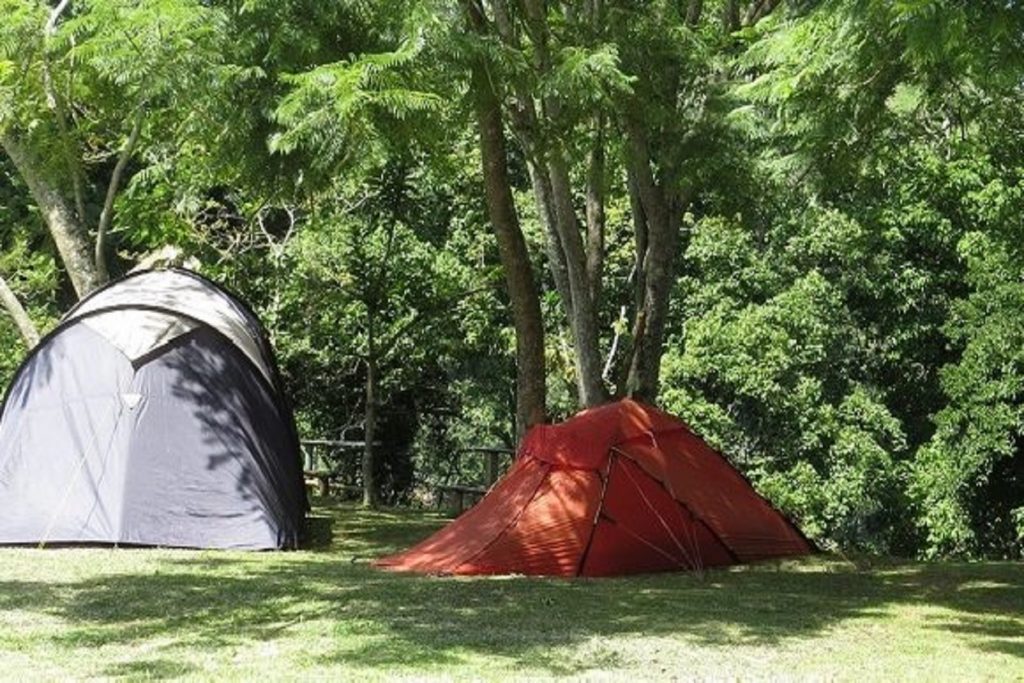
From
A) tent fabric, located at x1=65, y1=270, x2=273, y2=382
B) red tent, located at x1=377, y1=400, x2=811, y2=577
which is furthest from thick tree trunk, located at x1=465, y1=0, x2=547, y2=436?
tent fabric, located at x1=65, y1=270, x2=273, y2=382

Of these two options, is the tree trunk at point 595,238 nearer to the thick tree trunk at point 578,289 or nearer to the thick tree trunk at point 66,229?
the thick tree trunk at point 578,289

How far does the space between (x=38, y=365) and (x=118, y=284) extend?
1153 millimetres

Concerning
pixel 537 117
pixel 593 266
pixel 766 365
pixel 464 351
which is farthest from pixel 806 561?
pixel 464 351

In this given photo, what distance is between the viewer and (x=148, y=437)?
10742 mm

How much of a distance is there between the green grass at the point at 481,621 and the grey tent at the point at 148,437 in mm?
406

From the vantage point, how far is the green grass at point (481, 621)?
230 inches

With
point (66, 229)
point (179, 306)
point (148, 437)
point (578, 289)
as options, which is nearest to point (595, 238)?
point (578, 289)

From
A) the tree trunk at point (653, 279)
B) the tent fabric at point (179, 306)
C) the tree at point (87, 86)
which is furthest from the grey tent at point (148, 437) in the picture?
the tree trunk at point (653, 279)

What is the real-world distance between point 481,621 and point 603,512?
8.32 feet

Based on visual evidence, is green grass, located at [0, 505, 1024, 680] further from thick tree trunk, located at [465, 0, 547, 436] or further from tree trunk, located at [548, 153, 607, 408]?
tree trunk, located at [548, 153, 607, 408]

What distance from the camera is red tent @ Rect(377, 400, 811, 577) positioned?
9297 millimetres

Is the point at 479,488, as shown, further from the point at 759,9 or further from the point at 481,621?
the point at 481,621

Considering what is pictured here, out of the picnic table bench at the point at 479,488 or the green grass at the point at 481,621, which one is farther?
the picnic table bench at the point at 479,488

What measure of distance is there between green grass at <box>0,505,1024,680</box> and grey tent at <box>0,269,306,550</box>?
406mm
